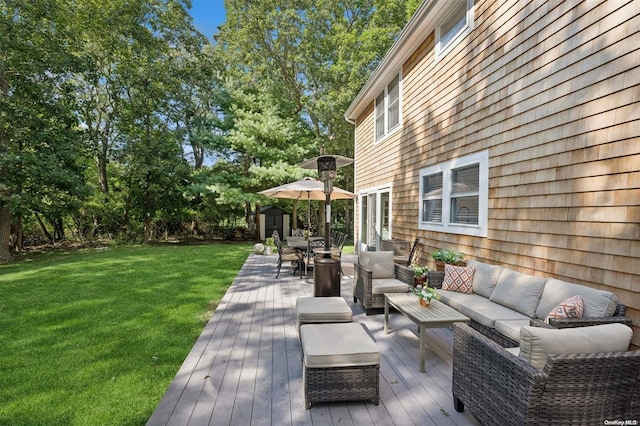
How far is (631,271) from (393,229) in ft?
18.2

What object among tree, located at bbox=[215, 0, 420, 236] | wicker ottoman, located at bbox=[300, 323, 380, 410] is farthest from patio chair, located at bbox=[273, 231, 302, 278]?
tree, located at bbox=[215, 0, 420, 236]

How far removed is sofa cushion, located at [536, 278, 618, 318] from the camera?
277cm

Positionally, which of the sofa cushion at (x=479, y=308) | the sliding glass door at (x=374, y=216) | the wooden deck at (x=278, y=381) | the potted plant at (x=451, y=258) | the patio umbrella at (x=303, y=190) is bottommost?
the wooden deck at (x=278, y=381)

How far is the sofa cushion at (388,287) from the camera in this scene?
15.5 feet

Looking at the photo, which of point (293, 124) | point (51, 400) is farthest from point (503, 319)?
point (293, 124)

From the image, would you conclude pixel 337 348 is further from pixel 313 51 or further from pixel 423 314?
pixel 313 51

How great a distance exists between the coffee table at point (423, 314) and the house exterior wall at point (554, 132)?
1.20 meters

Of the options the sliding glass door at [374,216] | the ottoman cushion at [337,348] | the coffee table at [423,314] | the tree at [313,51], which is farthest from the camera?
the tree at [313,51]

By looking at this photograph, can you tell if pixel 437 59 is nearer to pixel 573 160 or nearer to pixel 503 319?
pixel 573 160

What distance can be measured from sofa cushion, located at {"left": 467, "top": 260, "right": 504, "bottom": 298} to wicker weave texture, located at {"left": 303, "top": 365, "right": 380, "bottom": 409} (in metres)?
2.34

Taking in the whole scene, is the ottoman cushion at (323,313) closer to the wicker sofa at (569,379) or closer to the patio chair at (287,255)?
the wicker sofa at (569,379)

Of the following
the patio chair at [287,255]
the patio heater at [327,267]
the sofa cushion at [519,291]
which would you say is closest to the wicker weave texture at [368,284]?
the patio heater at [327,267]

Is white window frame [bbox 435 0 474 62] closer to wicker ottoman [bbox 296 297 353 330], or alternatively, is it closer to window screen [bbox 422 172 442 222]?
window screen [bbox 422 172 442 222]

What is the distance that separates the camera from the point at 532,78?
3.82 m
